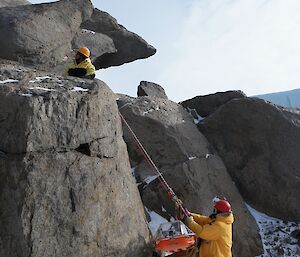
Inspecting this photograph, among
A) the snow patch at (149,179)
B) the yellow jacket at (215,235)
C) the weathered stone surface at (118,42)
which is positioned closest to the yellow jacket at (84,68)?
the snow patch at (149,179)

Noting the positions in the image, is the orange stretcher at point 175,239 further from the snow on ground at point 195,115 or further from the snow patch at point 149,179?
the snow on ground at point 195,115

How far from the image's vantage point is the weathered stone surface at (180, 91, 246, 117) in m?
15.4

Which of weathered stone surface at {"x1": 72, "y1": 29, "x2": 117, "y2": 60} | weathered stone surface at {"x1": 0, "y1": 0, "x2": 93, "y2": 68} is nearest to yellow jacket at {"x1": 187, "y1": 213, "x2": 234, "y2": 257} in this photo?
weathered stone surface at {"x1": 0, "y1": 0, "x2": 93, "y2": 68}

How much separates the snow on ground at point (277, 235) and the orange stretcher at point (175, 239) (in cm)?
407

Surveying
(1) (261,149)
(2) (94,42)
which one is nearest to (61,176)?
(1) (261,149)

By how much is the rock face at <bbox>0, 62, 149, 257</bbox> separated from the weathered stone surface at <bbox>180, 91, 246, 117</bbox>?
25.7 feet

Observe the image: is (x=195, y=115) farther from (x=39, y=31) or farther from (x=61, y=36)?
(x=39, y=31)

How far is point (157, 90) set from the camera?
57.1ft

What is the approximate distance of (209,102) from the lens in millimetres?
15617

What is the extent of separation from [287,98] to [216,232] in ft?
51.7

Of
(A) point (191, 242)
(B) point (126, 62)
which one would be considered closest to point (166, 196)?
(A) point (191, 242)

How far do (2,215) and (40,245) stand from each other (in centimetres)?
81

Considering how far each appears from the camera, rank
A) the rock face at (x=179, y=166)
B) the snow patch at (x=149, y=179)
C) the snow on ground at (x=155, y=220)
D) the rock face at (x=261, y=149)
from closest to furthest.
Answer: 1. the snow on ground at (x=155, y=220)
2. the rock face at (x=179, y=166)
3. the snow patch at (x=149, y=179)
4. the rock face at (x=261, y=149)

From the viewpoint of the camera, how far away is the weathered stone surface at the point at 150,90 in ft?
55.6
